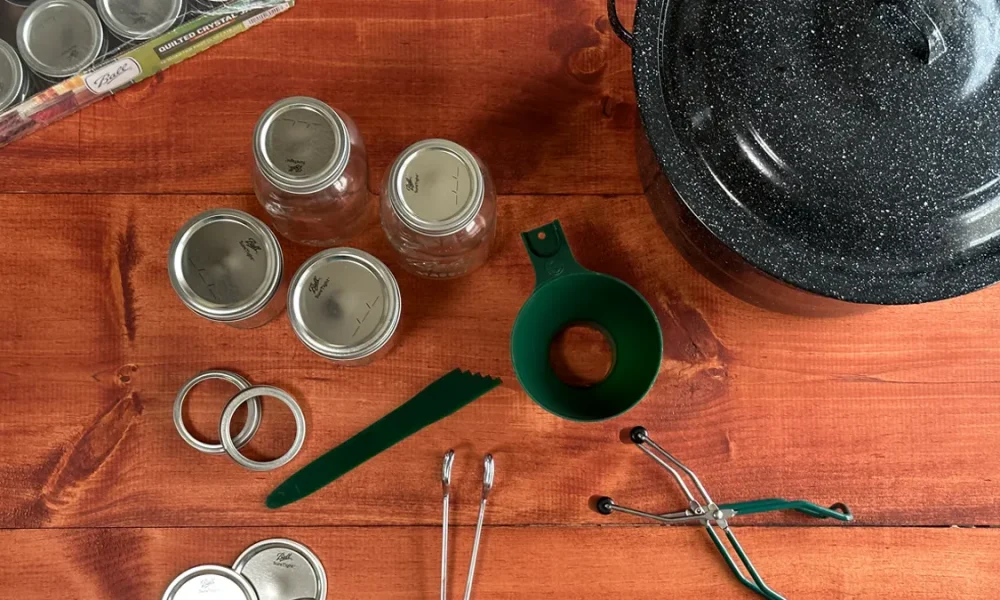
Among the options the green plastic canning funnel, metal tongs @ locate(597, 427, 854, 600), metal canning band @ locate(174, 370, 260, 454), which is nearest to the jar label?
metal canning band @ locate(174, 370, 260, 454)

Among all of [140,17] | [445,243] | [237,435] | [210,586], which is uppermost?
[140,17]

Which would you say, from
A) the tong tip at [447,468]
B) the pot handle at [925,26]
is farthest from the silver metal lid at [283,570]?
the pot handle at [925,26]

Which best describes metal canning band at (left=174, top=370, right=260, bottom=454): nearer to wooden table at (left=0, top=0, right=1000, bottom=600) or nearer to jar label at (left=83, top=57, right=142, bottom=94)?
wooden table at (left=0, top=0, right=1000, bottom=600)

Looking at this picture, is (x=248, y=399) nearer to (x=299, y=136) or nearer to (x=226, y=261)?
(x=226, y=261)

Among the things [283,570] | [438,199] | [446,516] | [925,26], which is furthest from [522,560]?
[925,26]

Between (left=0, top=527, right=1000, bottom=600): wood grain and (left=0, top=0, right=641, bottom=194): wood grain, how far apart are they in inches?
11.3

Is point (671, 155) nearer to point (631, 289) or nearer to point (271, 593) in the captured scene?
point (631, 289)

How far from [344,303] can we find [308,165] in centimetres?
10

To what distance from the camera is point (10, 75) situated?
0.59m

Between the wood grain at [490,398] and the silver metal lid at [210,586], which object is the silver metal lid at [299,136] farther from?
the silver metal lid at [210,586]

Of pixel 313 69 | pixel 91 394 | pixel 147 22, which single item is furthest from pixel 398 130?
pixel 91 394

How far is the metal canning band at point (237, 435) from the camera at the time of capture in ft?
1.97

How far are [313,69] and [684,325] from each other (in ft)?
1.24

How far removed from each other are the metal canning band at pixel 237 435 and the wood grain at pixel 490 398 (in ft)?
0.04
